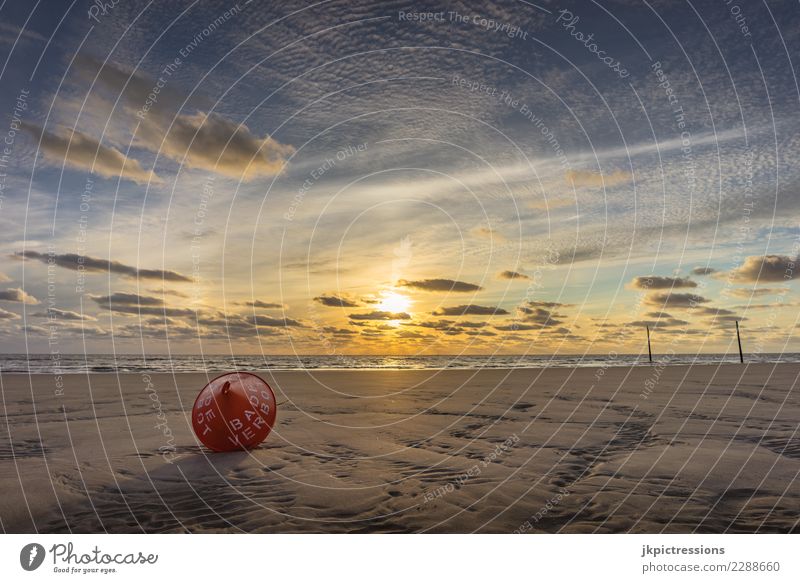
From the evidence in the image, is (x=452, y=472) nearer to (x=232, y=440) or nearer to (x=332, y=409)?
(x=232, y=440)

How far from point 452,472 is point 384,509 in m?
1.87

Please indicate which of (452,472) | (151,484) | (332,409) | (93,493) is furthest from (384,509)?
(332,409)

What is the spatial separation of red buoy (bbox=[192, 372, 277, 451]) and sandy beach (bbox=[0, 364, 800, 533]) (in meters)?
0.33
